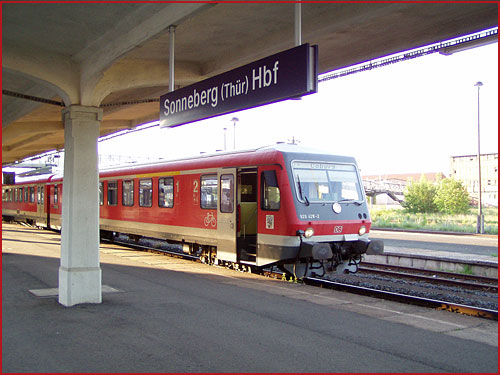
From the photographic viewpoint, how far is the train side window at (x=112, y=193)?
1798 cm

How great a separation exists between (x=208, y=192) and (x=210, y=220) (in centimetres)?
73

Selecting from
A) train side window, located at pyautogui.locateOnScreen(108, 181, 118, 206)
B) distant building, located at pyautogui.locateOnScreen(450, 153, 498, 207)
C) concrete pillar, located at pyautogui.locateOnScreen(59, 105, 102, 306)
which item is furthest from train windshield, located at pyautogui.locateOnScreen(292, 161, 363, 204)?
distant building, located at pyautogui.locateOnScreen(450, 153, 498, 207)

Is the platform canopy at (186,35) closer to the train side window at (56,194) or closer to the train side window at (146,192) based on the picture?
the train side window at (146,192)

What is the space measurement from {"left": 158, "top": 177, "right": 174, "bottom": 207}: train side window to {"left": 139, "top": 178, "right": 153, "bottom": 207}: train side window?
65 cm

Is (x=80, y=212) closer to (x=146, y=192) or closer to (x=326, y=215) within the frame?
(x=326, y=215)

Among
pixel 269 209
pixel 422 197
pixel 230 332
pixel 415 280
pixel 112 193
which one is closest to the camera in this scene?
pixel 230 332

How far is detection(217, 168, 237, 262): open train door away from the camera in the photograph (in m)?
11.8

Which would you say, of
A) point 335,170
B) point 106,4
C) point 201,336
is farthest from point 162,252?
point 106,4

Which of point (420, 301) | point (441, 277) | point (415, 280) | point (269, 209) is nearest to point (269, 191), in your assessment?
point (269, 209)

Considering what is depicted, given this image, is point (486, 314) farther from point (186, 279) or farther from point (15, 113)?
point (15, 113)

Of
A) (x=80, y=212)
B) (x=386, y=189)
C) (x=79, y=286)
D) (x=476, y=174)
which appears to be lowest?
(x=79, y=286)

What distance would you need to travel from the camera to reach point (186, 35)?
7.25 m

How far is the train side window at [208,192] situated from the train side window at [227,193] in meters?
0.33

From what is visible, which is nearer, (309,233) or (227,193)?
(309,233)
